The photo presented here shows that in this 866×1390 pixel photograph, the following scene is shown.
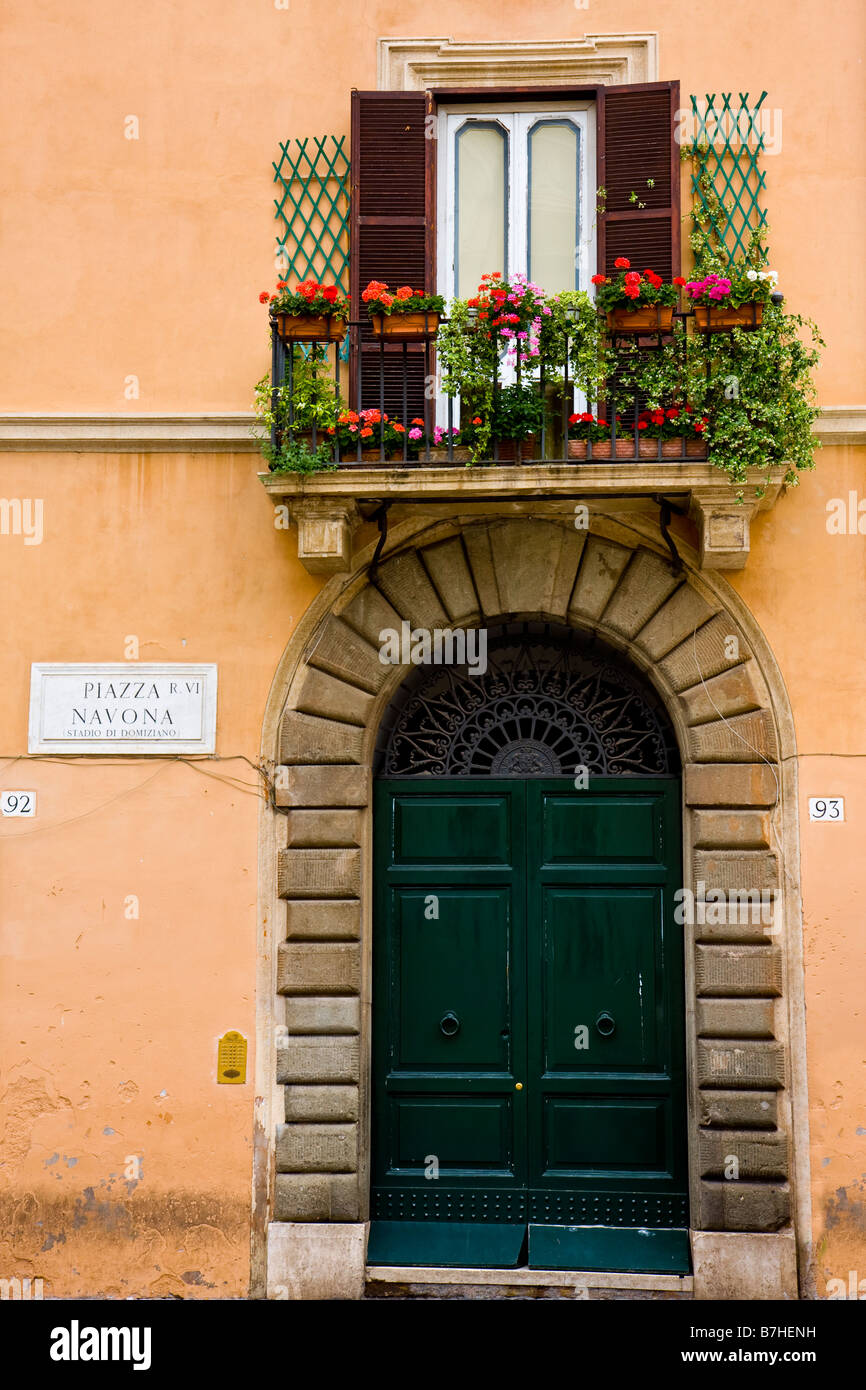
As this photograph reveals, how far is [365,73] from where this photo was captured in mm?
7500

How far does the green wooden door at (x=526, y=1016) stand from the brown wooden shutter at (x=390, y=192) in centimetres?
288

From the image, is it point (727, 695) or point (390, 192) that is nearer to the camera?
point (727, 695)

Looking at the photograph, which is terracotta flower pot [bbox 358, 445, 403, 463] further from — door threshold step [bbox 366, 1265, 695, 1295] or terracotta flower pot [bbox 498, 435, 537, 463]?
door threshold step [bbox 366, 1265, 695, 1295]

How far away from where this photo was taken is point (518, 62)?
746cm

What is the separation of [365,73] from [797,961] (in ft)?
18.0

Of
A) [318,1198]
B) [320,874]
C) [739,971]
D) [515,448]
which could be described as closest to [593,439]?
[515,448]

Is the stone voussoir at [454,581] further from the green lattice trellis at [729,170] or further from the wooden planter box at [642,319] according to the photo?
the green lattice trellis at [729,170]

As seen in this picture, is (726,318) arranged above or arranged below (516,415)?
above

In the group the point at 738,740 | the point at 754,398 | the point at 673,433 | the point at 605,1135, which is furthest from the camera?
the point at 605,1135

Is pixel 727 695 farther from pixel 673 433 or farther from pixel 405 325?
pixel 405 325

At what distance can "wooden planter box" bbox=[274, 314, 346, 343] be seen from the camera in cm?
682

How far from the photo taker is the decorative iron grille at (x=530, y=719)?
736 cm

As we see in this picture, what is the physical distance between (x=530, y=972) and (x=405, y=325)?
354 cm
